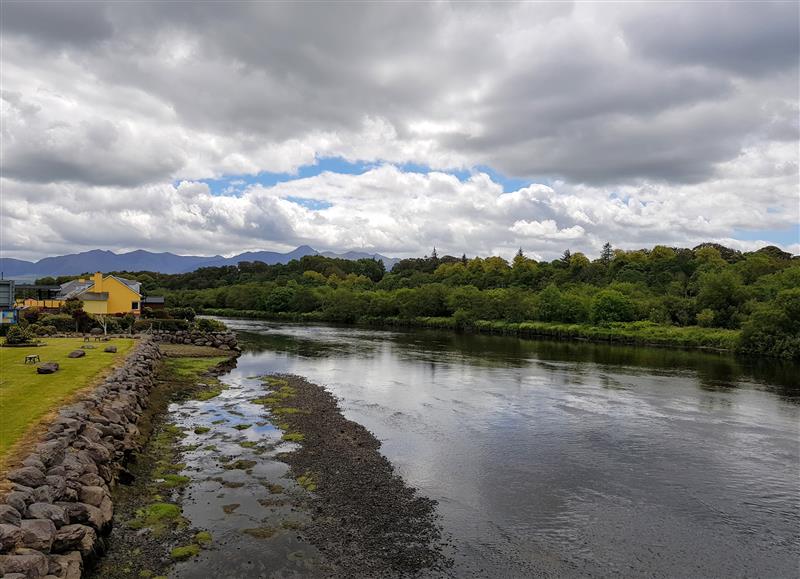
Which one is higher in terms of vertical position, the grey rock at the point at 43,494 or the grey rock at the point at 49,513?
the grey rock at the point at 43,494

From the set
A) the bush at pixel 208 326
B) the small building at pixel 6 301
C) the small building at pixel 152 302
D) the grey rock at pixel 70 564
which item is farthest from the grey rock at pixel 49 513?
the small building at pixel 152 302

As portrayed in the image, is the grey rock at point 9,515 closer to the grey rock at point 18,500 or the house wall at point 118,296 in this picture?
the grey rock at point 18,500

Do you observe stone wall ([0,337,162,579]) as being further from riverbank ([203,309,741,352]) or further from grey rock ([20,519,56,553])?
riverbank ([203,309,741,352])

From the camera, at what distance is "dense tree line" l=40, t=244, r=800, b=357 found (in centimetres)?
6488

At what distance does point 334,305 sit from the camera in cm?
11269

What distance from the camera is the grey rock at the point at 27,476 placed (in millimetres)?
11586

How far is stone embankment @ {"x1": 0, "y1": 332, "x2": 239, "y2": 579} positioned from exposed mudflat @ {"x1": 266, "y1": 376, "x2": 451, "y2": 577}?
488cm

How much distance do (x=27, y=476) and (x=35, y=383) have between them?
11.6 meters

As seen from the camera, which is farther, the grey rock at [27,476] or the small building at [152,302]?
the small building at [152,302]

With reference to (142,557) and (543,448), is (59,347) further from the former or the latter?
(543,448)

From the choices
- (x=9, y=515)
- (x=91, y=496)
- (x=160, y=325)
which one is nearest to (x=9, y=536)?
(x=9, y=515)

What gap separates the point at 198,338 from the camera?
53.8 meters

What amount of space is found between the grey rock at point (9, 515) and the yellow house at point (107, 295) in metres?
58.7

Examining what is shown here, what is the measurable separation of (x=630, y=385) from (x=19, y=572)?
112 ft
